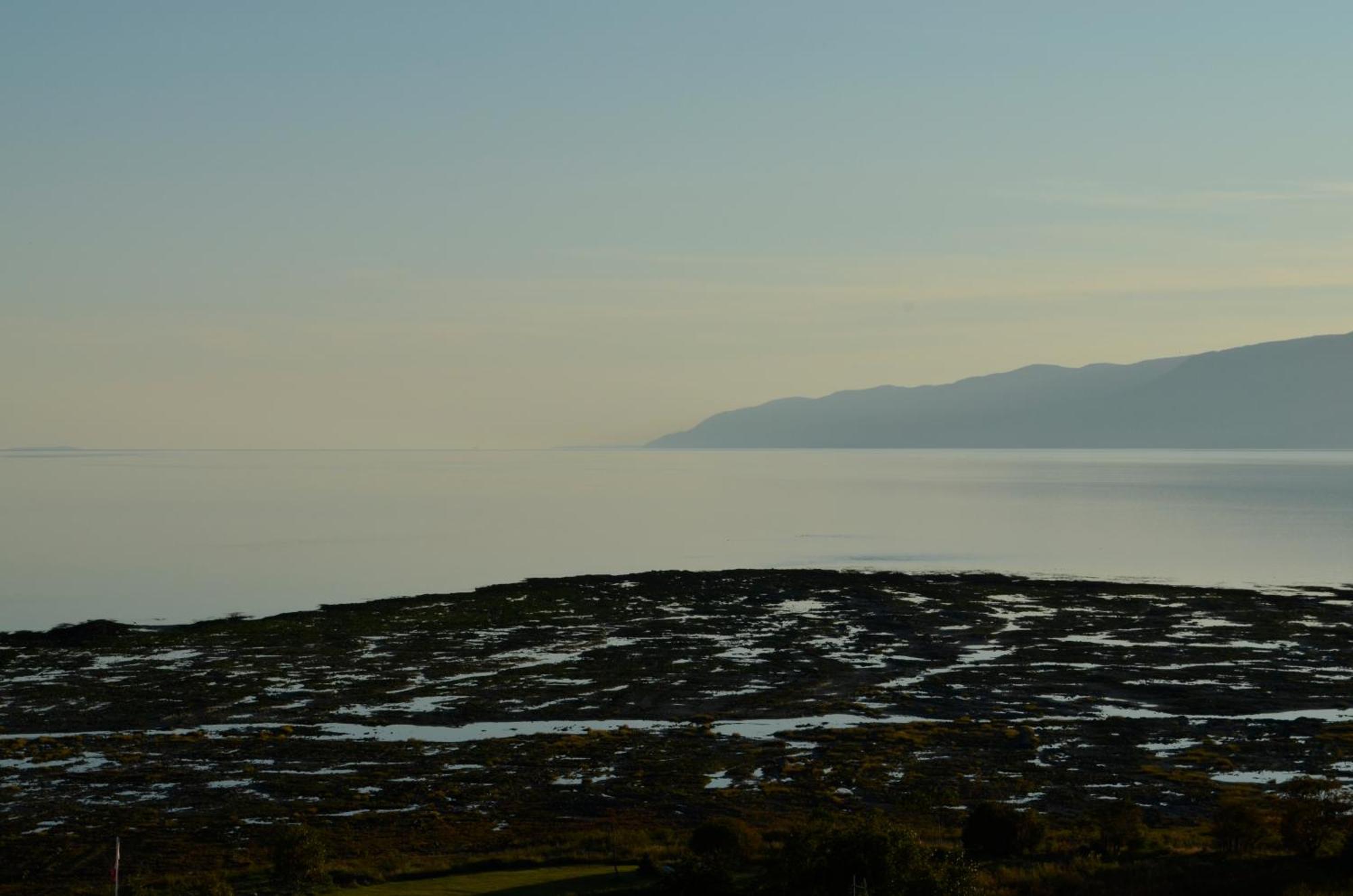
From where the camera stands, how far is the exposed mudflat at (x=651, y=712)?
33312 mm

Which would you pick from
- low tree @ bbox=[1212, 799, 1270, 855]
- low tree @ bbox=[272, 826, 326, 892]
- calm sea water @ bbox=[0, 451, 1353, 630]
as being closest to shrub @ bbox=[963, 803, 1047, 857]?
low tree @ bbox=[1212, 799, 1270, 855]

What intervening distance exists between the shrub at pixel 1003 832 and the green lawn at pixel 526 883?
771 centimetres

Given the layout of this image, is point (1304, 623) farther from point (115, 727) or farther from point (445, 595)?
point (115, 727)

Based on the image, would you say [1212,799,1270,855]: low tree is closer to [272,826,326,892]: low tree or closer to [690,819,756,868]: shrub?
[690,819,756,868]: shrub

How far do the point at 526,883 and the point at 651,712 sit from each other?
18445mm

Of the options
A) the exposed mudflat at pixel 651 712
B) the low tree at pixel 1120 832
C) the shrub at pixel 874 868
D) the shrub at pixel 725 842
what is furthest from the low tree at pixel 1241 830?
the shrub at pixel 725 842

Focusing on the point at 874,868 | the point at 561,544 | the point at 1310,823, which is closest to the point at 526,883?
the point at 874,868

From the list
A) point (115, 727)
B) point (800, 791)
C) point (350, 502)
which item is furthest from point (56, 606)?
point (350, 502)

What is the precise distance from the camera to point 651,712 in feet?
144

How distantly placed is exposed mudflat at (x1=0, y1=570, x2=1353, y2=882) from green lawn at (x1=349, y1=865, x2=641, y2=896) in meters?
3.80

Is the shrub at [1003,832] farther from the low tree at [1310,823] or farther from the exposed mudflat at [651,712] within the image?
the low tree at [1310,823]

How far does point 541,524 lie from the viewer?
149375 millimetres

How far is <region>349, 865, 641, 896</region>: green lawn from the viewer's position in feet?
81.8

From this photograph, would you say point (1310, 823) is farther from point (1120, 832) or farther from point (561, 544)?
point (561, 544)
